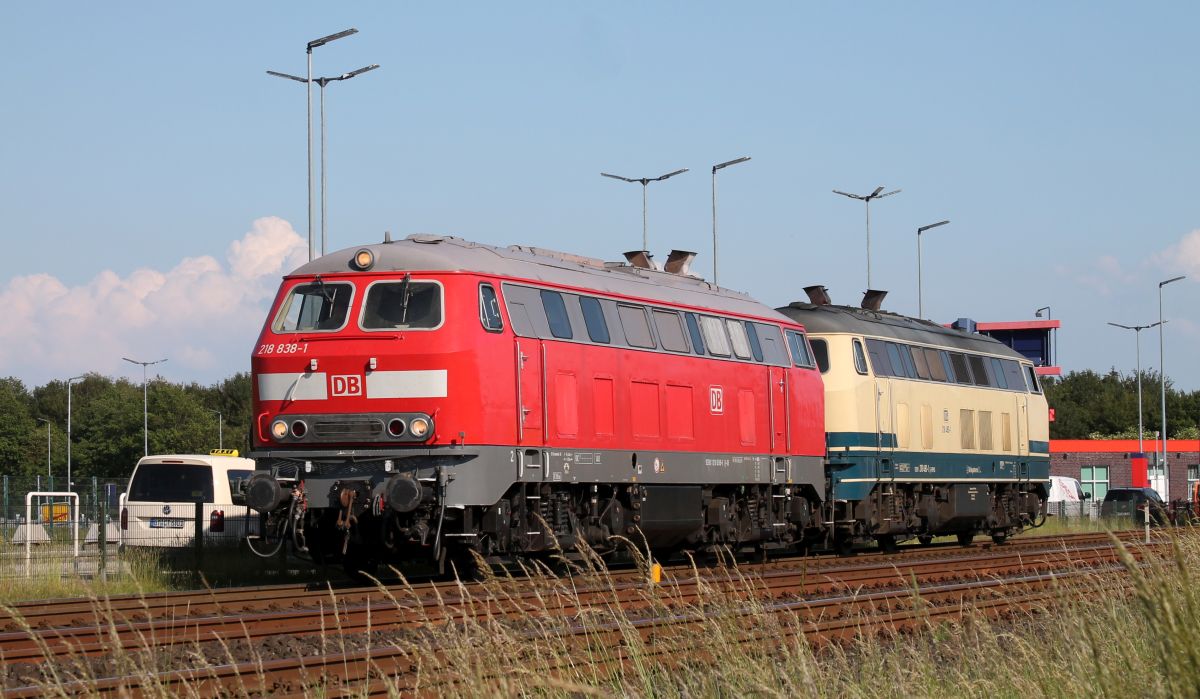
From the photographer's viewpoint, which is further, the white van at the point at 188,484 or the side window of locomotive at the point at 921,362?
the side window of locomotive at the point at 921,362

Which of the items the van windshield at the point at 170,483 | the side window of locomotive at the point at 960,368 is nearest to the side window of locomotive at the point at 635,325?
the van windshield at the point at 170,483

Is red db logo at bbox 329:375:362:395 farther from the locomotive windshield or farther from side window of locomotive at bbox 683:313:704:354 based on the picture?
side window of locomotive at bbox 683:313:704:354

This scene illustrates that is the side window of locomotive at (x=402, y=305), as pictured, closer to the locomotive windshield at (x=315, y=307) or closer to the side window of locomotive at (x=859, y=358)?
the locomotive windshield at (x=315, y=307)

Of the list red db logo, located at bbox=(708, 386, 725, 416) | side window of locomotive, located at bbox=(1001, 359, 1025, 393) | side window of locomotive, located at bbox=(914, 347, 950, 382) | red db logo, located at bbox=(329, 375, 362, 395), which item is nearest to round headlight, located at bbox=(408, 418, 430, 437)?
red db logo, located at bbox=(329, 375, 362, 395)

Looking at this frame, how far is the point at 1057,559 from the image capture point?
76.8 ft

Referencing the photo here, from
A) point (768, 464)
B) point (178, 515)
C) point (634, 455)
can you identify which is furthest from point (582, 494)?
point (178, 515)

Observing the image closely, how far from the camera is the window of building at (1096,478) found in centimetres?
7750

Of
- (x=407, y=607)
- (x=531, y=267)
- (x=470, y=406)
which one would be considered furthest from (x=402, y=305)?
(x=407, y=607)

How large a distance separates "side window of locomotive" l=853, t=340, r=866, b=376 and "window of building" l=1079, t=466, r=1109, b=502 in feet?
181

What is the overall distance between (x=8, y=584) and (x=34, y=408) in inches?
4578

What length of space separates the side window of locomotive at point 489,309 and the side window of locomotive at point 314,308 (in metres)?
1.57

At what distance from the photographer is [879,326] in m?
27.6

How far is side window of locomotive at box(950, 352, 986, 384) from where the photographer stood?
2984 cm

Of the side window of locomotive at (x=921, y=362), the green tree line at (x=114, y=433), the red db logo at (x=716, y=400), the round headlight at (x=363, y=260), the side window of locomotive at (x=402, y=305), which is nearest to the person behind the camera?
the side window of locomotive at (x=402, y=305)
